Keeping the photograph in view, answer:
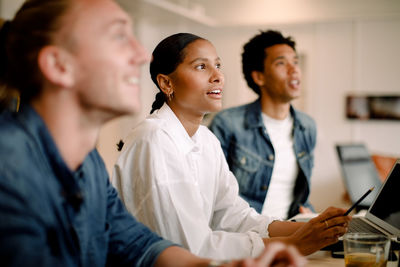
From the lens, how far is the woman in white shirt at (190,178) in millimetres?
1252

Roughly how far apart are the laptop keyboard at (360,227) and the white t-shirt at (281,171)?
1.93 feet

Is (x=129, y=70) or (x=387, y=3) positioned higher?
(x=387, y=3)

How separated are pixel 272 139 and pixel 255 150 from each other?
0.47 feet

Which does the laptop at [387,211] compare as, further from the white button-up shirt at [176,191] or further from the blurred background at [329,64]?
the blurred background at [329,64]

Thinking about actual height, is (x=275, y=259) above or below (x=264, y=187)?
above

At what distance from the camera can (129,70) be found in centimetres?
94

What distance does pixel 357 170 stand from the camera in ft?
10.6

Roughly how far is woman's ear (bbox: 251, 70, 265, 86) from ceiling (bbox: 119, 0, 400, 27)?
2205 mm

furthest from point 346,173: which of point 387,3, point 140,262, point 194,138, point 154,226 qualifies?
point 387,3

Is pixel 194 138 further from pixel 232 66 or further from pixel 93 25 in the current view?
pixel 232 66

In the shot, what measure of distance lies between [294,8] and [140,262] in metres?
5.27

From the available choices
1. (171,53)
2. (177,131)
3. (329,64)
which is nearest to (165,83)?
(171,53)

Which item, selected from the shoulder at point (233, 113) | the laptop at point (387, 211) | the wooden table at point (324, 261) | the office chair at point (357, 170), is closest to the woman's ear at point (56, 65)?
the wooden table at point (324, 261)

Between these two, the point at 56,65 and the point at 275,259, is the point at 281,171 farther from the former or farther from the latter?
the point at 56,65
